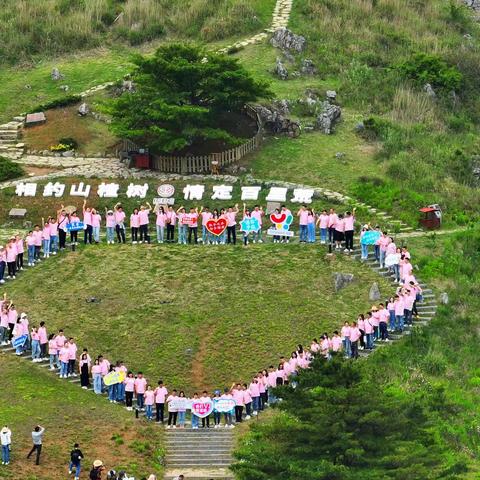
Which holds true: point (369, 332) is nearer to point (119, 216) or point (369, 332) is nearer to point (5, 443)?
point (119, 216)

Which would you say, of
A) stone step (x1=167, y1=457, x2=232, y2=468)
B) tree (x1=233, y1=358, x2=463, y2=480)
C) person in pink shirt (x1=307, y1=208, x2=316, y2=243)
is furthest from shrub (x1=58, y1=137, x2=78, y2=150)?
tree (x1=233, y1=358, x2=463, y2=480)

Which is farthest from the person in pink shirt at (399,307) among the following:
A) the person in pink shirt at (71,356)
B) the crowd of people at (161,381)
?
the person in pink shirt at (71,356)

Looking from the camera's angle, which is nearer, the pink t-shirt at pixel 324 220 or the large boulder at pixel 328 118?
the pink t-shirt at pixel 324 220

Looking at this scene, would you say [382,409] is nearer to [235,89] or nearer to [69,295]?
[69,295]

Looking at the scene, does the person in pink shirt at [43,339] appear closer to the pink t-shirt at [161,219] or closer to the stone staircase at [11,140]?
the pink t-shirt at [161,219]

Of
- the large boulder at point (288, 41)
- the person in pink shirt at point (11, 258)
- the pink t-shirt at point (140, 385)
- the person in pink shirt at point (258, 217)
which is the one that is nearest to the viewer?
the pink t-shirt at point (140, 385)

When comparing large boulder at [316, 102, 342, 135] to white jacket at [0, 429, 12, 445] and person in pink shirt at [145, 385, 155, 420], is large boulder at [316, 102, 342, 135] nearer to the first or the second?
person in pink shirt at [145, 385, 155, 420]

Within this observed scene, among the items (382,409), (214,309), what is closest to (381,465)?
(382,409)
